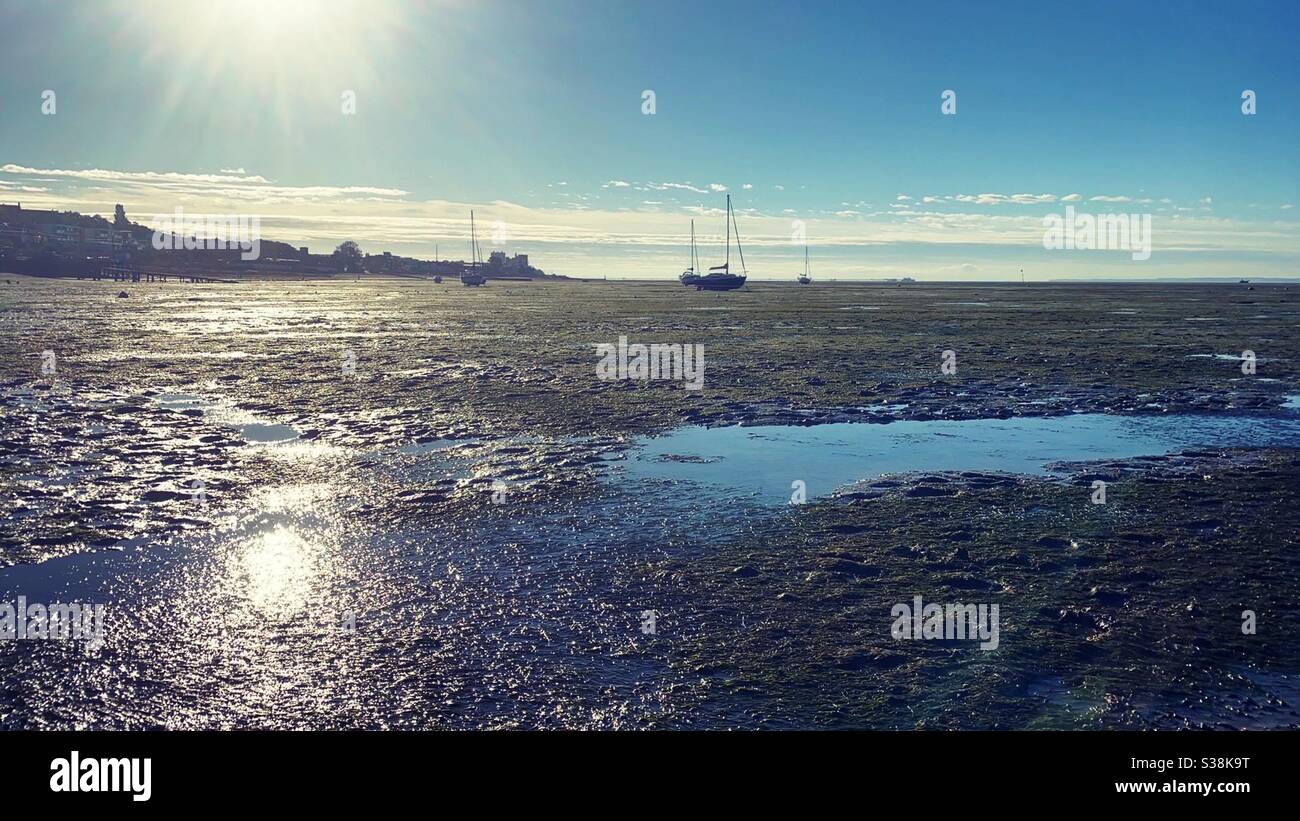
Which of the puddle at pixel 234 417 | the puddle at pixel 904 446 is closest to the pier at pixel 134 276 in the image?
the puddle at pixel 234 417

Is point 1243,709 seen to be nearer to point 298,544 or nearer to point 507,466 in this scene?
point 298,544

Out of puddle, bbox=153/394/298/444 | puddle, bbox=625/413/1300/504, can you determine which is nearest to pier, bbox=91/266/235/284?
puddle, bbox=153/394/298/444

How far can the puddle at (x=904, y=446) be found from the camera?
12.0 m

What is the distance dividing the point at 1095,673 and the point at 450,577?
5228 millimetres

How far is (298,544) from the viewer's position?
29.1 feet

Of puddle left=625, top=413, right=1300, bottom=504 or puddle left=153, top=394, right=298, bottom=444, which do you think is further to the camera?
puddle left=153, top=394, right=298, bottom=444

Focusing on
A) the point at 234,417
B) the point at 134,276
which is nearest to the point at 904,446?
the point at 234,417

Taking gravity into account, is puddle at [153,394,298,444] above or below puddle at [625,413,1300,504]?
above

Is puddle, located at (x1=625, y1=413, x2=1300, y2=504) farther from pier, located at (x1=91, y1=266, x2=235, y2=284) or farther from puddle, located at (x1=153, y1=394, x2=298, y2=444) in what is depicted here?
pier, located at (x1=91, y1=266, x2=235, y2=284)

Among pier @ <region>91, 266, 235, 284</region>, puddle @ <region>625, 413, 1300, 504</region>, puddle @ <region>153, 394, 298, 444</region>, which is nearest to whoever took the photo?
puddle @ <region>625, 413, 1300, 504</region>

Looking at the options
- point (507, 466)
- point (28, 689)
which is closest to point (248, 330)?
point (507, 466)

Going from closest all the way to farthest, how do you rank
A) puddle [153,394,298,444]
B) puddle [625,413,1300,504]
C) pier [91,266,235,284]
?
puddle [625,413,1300,504], puddle [153,394,298,444], pier [91,266,235,284]

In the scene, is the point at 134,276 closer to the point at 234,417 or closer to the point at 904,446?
the point at 234,417

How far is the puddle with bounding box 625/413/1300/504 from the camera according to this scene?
12.0 metres
